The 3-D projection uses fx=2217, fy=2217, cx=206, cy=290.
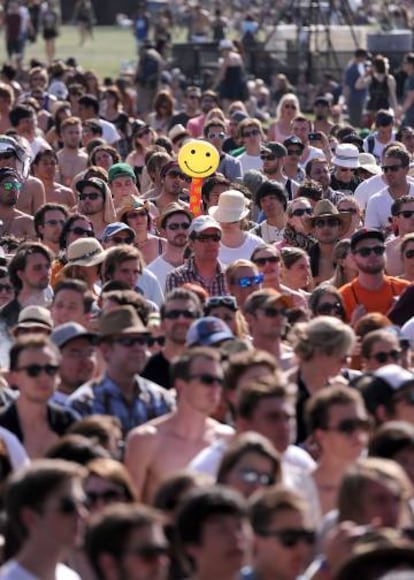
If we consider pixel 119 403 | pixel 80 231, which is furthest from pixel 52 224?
pixel 119 403

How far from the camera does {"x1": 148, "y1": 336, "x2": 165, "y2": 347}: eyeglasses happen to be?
32.9ft

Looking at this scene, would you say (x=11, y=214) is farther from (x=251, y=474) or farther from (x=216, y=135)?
(x=251, y=474)

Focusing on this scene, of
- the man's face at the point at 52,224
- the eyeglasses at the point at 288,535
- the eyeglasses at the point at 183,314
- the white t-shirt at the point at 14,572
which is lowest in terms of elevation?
the man's face at the point at 52,224

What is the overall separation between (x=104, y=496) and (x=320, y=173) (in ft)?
35.2

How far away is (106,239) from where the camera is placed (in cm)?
1431

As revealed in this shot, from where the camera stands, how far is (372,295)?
1290cm

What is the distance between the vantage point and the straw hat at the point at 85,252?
42.7ft

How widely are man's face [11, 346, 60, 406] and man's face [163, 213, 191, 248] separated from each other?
485 cm

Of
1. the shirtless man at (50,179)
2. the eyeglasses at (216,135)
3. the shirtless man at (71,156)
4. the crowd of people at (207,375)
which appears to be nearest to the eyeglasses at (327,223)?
the crowd of people at (207,375)

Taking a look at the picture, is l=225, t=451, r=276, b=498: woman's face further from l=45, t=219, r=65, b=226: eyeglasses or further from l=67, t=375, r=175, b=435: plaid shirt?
l=45, t=219, r=65, b=226: eyeglasses

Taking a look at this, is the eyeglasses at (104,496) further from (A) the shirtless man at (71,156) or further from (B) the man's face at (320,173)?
(A) the shirtless man at (71,156)

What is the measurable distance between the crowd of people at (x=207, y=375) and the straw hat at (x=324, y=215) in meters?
0.02

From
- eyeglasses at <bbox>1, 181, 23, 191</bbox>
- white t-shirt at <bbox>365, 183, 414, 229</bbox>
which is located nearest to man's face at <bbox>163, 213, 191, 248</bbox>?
eyeglasses at <bbox>1, 181, 23, 191</bbox>

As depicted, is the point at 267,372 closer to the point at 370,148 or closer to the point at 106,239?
the point at 106,239
